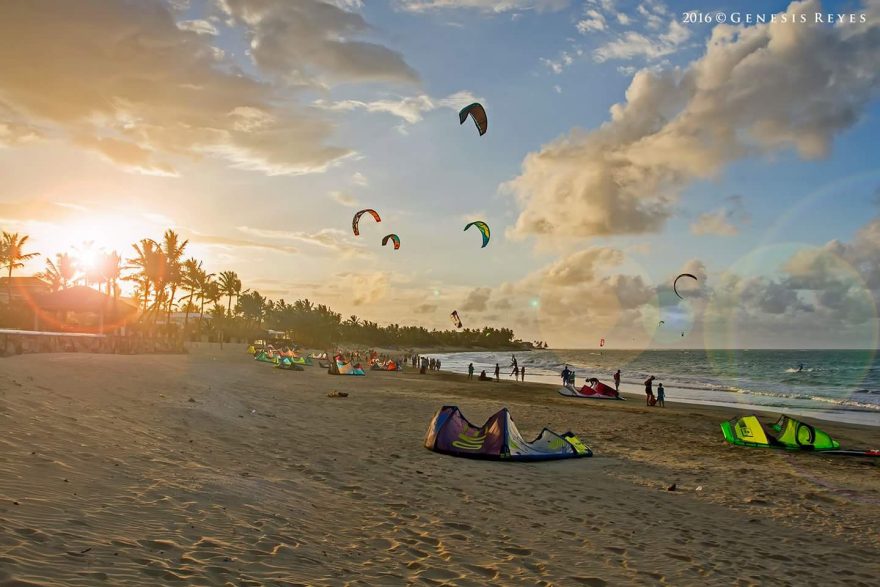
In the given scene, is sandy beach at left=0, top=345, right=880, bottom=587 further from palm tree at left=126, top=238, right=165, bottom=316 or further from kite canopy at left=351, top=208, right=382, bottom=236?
palm tree at left=126, top=238, right=165, bottom=316

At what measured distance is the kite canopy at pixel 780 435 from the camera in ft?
48.6

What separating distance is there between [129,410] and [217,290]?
82479mm

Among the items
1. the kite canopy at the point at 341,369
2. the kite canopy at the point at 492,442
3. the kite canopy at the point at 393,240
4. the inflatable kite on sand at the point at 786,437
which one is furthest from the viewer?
the kite canopy at the point at 341,369

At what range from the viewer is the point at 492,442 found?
1127cm

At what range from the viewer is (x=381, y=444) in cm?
1177

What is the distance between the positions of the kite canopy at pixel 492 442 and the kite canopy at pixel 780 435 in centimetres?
660

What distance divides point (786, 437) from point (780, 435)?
27 centimetres

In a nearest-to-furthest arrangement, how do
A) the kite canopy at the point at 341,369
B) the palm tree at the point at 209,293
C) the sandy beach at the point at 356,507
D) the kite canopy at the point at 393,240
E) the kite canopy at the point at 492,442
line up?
1. the sandy beach at the point at 356,507
2. the kite canopy at the point at 492,442
3. the kite canopy at the point at 393,240
4. the kite canopy at the point at 341,369
5. the palm tree at the point at 209,293

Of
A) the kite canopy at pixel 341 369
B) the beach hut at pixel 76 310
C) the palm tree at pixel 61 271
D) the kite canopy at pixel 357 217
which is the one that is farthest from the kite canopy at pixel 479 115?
the palm tree at pixel 61 271

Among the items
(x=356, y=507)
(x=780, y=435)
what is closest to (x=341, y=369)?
(x=780, y=435)

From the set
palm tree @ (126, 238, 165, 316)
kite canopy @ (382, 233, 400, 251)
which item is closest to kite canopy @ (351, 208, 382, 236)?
kite canopy @ (382, 233, 400, 251)

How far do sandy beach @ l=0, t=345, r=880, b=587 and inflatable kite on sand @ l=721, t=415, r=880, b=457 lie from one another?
1148mm

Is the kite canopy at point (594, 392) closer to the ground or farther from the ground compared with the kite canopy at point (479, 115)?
closer to the ground

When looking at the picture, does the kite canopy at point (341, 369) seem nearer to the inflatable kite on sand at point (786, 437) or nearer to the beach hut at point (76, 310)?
the beach hut at point (76, 310)
